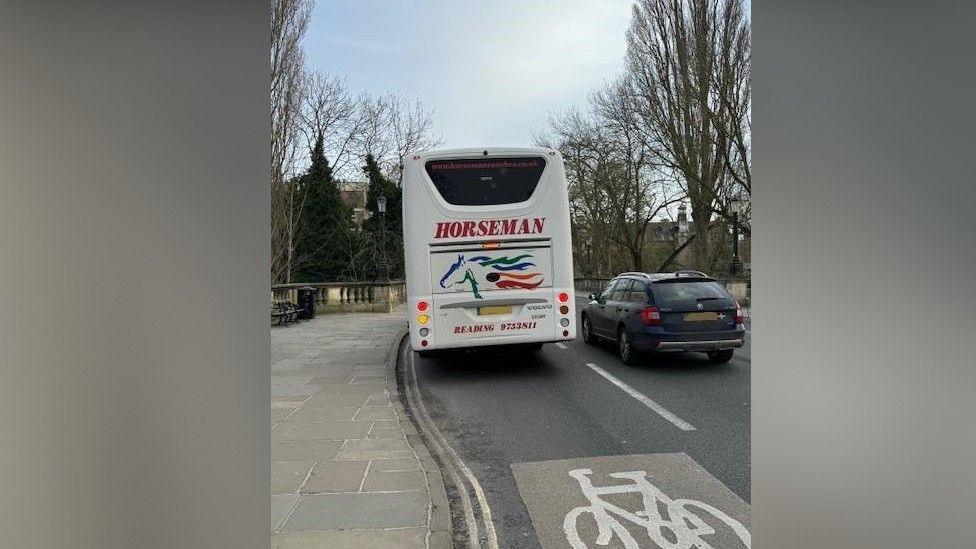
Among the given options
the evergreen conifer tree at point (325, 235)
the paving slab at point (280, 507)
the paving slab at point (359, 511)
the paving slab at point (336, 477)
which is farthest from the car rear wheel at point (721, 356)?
the evergreen conifer tree at point (325, 235)

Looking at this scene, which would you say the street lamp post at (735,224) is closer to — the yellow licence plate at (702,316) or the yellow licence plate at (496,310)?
the yellow licence plate at (702,316)

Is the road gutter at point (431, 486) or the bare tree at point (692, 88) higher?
the bare tree at point (692, 88)

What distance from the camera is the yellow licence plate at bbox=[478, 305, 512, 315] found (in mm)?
8484

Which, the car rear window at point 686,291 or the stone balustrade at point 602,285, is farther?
the stone balustrade at point 602,285

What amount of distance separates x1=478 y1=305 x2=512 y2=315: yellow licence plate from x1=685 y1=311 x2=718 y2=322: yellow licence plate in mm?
2783

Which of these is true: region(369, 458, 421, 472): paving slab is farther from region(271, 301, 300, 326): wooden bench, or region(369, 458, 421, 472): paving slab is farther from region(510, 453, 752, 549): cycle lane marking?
region(271, 301, 300, 326): wooden bench

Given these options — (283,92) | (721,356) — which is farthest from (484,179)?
(283,92)
